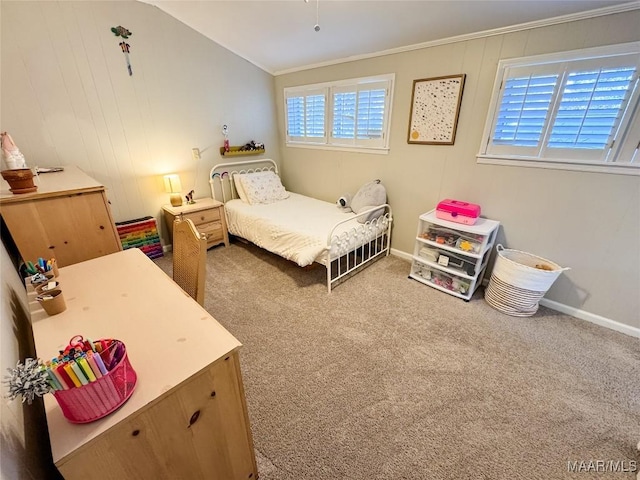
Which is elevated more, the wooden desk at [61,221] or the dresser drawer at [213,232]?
the wooden desk at [61,221]

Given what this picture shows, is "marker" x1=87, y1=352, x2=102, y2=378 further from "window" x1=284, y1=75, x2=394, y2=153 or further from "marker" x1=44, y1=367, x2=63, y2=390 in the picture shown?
"window" x1=284, y1=75, x2=394, y2=153

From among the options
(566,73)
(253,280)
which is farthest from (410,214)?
(253,280)

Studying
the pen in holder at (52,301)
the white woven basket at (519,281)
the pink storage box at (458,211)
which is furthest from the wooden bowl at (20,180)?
the white woven basket at (519,281)

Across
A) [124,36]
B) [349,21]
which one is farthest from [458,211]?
[124,36]

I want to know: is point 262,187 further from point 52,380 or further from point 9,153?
point 52,380

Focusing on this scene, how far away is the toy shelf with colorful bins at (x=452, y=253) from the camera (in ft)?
7.75

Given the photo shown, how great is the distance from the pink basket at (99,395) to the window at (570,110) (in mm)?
2819

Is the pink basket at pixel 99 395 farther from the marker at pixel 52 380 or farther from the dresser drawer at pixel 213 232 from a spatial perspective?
the dresser drawer at pixel 213 232

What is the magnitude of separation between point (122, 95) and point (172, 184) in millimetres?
950

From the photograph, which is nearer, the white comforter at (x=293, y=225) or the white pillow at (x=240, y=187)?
the white comforter at (x=293, y=225)

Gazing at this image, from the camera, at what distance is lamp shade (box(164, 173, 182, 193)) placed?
3.09 m

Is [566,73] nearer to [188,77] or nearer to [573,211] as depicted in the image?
[573,211]

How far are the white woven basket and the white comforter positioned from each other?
4.06 feet

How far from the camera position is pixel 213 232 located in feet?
11.0
